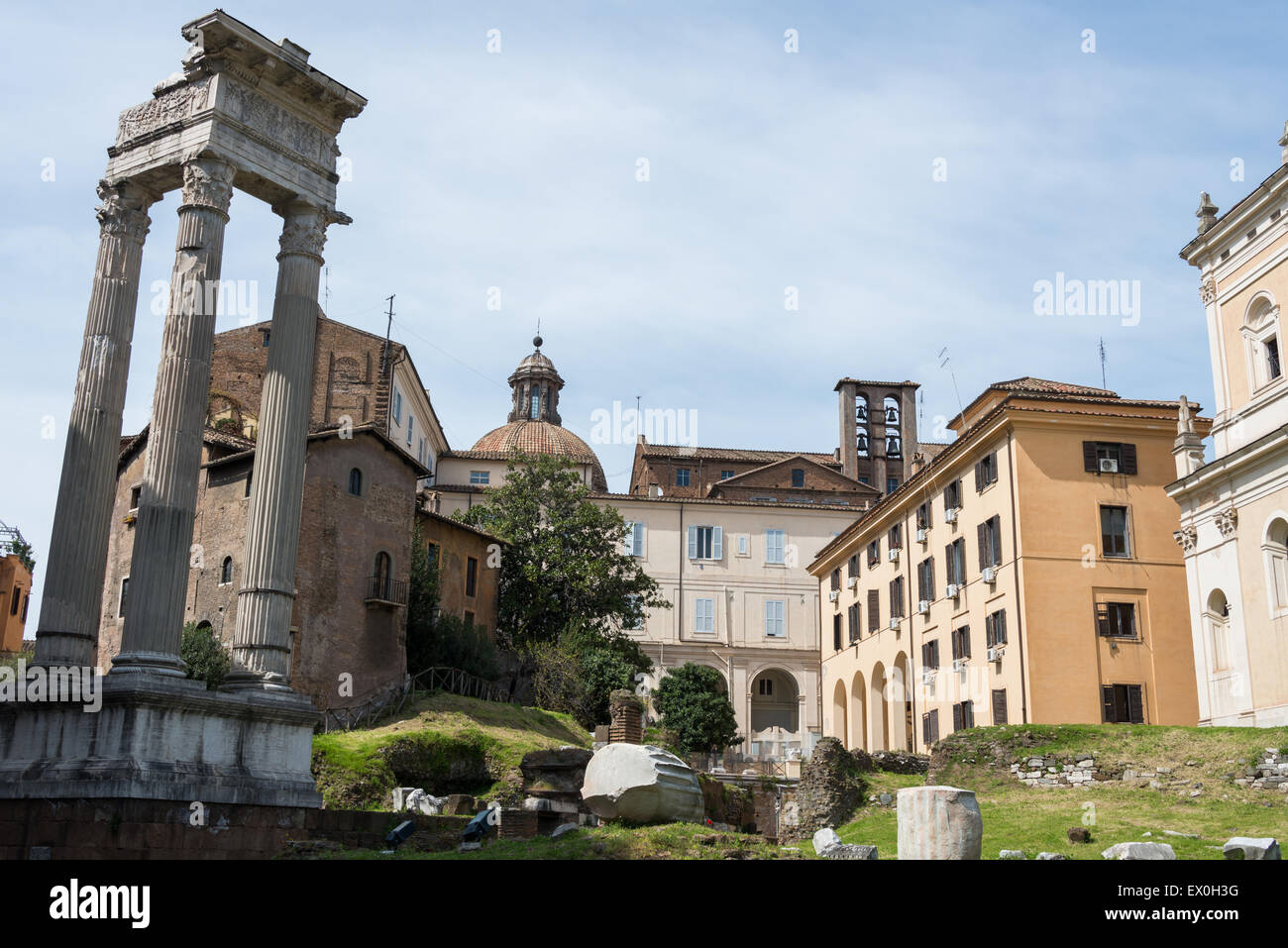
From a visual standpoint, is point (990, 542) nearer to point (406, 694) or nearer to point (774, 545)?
point (406, 694)

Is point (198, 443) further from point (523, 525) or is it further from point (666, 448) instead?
point (666, 448)

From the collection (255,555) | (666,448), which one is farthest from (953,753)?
(666,448)

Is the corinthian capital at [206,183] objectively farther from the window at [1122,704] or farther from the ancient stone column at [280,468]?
the window at [1122,704]

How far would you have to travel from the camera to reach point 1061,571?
34906 mm

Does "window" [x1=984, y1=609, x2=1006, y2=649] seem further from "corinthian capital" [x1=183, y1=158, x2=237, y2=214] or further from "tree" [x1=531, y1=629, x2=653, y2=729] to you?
"corinthian capital" [x1=183, y1=158, x2=237, y2=214]

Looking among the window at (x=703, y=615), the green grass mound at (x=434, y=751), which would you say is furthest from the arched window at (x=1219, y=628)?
the window at (x=703, y=615)

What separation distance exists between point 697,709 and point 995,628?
15.6 meters

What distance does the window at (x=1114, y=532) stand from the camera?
1404 inches

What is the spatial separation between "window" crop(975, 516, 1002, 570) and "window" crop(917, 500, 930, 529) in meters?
4.35

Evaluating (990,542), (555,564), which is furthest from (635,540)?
(990,542)

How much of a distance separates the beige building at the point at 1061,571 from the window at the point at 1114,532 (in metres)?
0.03

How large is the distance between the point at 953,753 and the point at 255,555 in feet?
59.1
